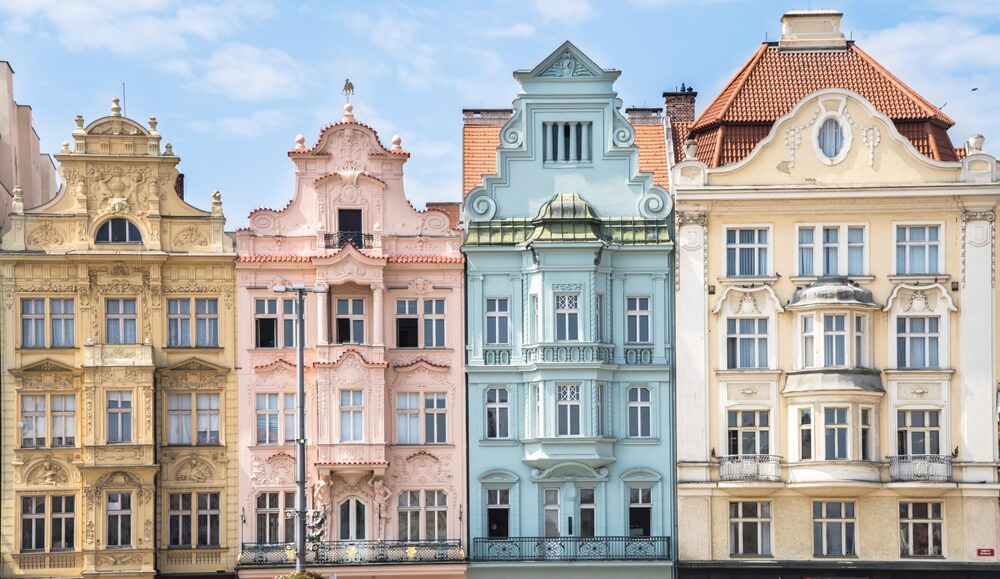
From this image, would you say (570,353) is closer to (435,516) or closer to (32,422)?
(435,516)

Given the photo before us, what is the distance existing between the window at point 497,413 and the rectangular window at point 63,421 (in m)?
11.9

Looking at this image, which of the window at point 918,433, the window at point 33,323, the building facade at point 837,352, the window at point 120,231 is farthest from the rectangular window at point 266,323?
the window at point 918,433

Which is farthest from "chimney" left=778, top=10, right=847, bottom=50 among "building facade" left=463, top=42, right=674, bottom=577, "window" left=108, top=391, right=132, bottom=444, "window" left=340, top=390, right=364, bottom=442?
"window" left=108, top=391, right=132, bottom=444

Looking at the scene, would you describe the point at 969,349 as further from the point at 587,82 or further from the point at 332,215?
the point at 332,215

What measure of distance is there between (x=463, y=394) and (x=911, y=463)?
13.0 m

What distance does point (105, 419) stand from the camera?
50.5 meters

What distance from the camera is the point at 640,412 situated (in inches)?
2052

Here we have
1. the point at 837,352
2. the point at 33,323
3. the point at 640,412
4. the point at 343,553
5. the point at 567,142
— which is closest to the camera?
the point at 343,553

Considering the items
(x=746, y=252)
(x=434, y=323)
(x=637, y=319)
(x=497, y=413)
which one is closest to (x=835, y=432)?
(x=746, y=252)

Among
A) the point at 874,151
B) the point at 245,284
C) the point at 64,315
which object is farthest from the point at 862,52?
the point at 64,315

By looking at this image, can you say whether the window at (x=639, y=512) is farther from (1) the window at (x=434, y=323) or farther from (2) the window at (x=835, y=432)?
(1) the window at (x=434, y=323)

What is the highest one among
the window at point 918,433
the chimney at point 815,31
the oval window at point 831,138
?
the chimney at point 815,31

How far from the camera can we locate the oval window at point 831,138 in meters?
52.3

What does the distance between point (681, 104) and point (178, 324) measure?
17451 mm
